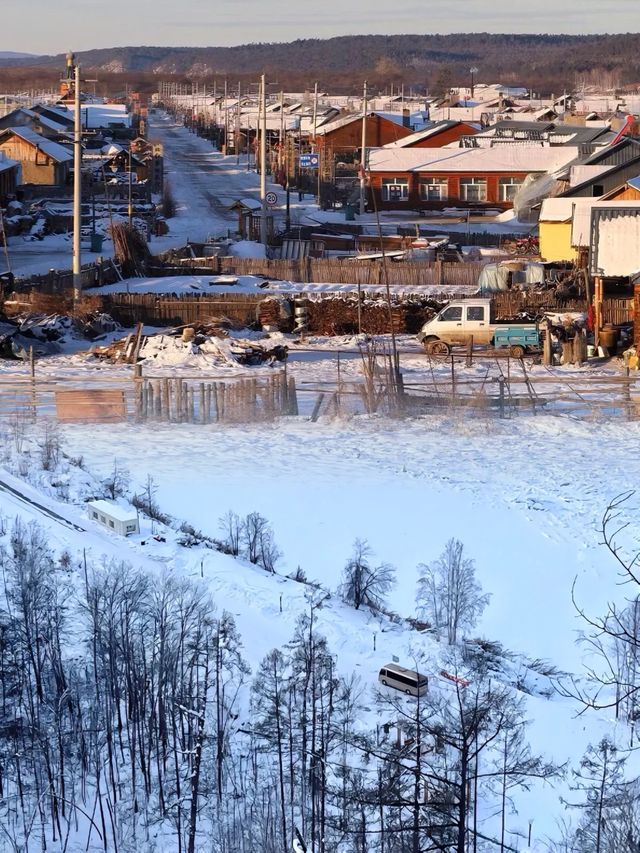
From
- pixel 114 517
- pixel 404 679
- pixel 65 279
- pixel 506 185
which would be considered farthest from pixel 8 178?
pixel 404 679

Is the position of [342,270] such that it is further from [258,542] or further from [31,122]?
[31,122]

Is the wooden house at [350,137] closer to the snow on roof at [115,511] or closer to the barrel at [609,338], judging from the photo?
the barrel at [609,338]

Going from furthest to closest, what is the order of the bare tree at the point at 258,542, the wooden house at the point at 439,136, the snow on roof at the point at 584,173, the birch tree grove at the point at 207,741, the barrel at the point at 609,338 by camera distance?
the wooden house at the point at 439,136 < the snow on roof at the point at 584,173 < the barrel at the point at 609,338 < the bare tree at the point at 258,542 < the birch tree grove at the point at 207,741

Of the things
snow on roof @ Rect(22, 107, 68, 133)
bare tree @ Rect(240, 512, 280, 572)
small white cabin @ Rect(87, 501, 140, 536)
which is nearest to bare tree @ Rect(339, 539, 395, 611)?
bare tree @ Rect(240, 512, 280, 572)

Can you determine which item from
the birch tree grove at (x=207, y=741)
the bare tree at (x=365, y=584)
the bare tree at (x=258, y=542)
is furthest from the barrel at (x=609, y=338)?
the birch tree grove at (x=207, y=741)

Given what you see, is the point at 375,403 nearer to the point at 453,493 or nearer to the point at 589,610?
the point at 453,493

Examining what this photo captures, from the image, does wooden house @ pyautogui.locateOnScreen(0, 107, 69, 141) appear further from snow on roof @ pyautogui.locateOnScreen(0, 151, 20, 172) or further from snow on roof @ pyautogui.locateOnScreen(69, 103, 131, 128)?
snow on roof @ pyautogui.locateOnScreen(0, 151, 20, 172)

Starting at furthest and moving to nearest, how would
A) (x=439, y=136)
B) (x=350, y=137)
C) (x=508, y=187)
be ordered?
(x=350, y=137) → (x=439, y=136) → (x=508, y=187)
